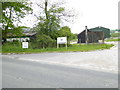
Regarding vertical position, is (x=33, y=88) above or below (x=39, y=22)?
below

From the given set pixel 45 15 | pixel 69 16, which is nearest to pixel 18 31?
pixel 45 15

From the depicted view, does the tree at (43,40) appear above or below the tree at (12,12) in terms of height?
below

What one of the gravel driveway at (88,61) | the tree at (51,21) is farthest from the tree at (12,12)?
the gravel driveway at (88,61)

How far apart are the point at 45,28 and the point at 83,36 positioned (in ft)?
55.2

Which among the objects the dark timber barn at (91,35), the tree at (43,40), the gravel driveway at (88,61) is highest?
the dark timber barn at (91,35)

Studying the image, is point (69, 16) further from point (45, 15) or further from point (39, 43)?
point (39, 43)

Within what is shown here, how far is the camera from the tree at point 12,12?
16147 millimetres

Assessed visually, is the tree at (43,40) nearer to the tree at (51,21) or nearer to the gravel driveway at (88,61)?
the tree at (51,21)

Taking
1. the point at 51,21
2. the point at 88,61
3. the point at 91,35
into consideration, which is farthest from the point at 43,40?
the point at 91,35

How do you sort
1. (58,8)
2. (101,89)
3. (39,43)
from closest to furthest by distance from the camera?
(101,89)
(39,43)
(58,8)

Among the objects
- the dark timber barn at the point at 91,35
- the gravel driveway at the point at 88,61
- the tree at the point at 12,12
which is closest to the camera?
the gravel driveway at the point at 88,61

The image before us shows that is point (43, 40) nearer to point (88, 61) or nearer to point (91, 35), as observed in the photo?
point (88, 61)

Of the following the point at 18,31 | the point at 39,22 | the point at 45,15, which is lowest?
the point at 18,31

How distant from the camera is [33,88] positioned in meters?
3.65
